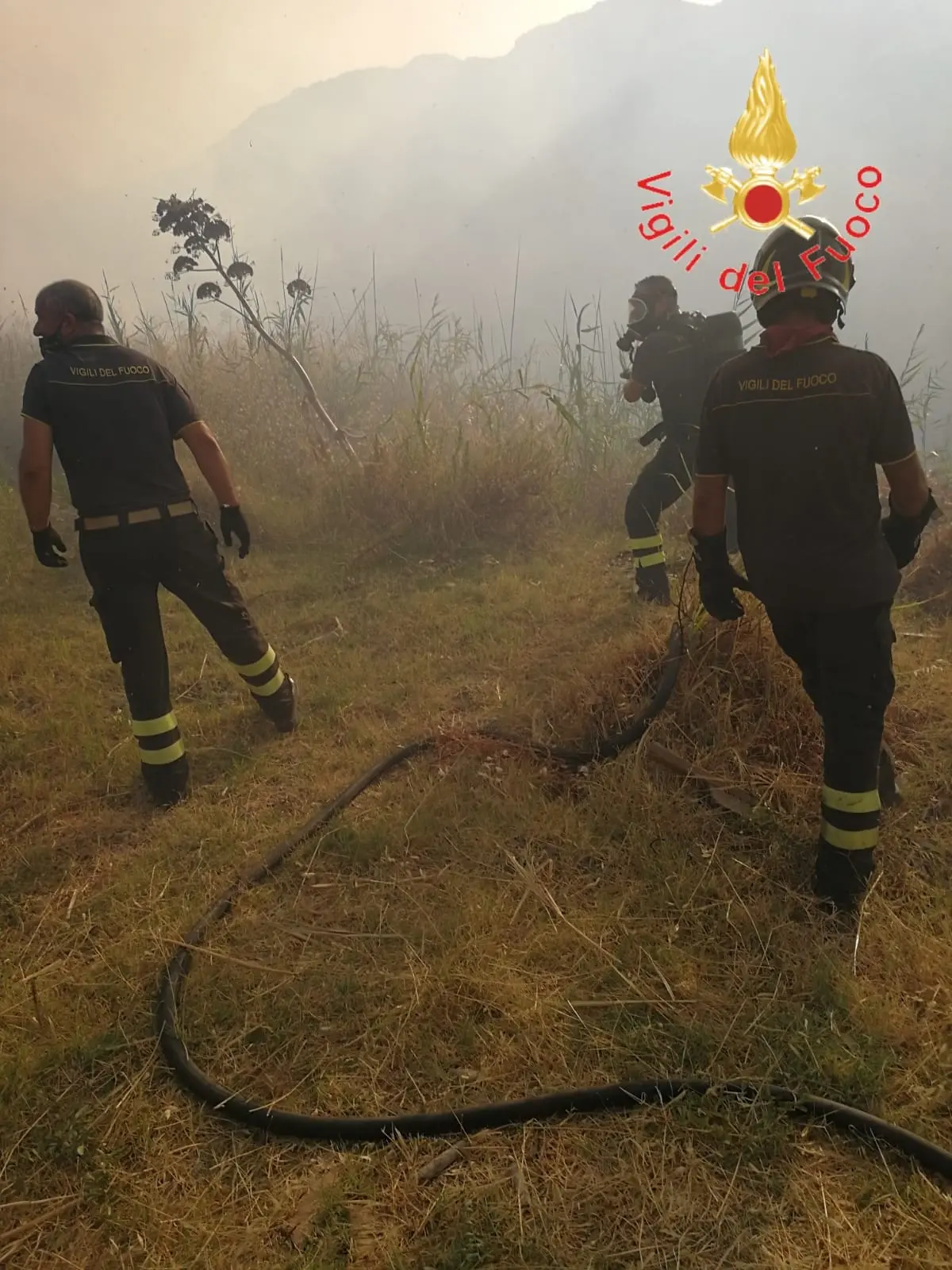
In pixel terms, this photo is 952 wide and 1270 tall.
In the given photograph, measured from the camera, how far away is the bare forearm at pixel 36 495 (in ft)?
9.37

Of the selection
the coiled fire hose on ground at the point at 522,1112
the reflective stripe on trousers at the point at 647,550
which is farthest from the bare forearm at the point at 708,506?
the reflective stripe on trousers at the point at 647,550

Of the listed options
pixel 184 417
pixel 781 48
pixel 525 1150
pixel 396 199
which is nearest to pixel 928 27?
pixel 781 48

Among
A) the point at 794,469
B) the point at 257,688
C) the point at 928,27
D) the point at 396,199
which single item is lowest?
the point at 257,688

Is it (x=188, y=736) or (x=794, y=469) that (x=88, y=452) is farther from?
(x=794, y=469)

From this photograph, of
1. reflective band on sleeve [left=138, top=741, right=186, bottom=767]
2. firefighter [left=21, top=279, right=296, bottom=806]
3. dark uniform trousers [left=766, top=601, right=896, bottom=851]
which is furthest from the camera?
reflective band on sleeve [left=138, top=741, right=186, bottom=767]

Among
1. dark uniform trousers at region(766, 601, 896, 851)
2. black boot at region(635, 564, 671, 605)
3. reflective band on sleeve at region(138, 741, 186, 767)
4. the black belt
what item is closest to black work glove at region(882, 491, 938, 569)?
dark uniform trousers at region(766, 601, 896, 851)

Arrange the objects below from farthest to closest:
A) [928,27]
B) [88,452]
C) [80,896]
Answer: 1. [928,27]
2. [88,452]
3. [80,896]

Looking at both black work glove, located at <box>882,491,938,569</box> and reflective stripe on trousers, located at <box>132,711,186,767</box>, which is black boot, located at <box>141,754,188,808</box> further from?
black work glove, located at <box>882,491,938,569</box>

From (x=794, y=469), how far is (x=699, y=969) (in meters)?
1.38

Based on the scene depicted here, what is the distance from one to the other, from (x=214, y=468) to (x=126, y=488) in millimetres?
369

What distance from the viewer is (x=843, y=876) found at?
2.24m

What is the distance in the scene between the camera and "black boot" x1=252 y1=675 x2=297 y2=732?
11.5 feet

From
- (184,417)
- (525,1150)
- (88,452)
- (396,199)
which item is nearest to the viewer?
Answer: (525,1150)

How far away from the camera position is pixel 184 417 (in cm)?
311
